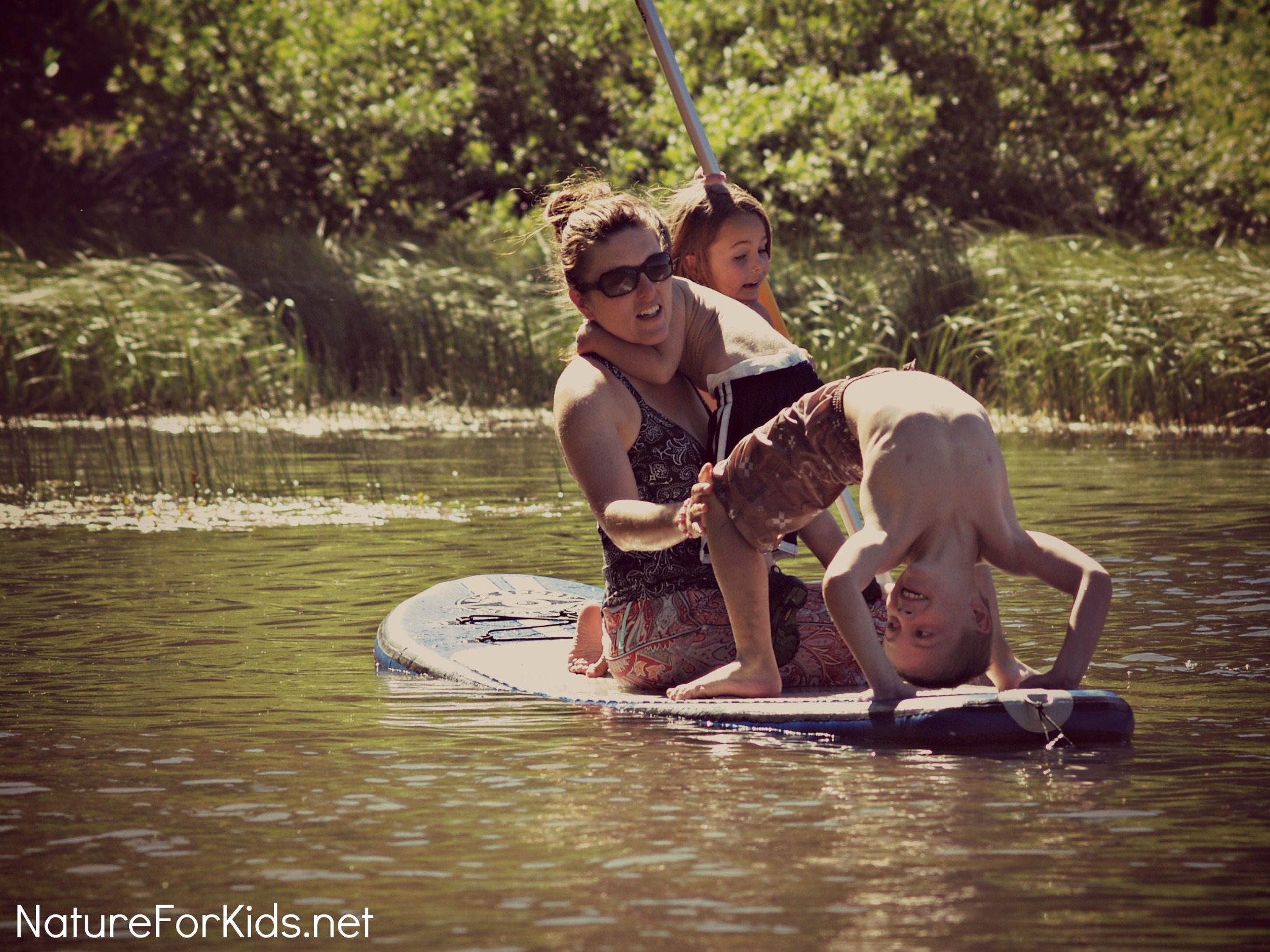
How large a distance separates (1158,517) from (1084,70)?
15.5 meters

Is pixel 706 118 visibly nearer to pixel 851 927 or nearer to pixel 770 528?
pixel 770 528

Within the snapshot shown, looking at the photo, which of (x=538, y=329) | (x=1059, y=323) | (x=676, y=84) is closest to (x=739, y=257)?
(x=676, y=84)

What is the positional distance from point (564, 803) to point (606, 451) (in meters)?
1.03

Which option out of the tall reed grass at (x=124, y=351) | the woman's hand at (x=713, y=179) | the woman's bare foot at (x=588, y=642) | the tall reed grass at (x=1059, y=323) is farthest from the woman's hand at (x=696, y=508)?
the tall reed grass at (x=124, y=351)

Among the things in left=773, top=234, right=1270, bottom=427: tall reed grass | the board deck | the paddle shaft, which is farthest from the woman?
left=773, top=234, right=1270, bottom=427: tall reed grass

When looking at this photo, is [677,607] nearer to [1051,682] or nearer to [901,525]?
[901,525]

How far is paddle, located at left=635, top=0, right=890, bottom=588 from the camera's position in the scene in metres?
5.71

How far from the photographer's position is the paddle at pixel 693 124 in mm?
5711

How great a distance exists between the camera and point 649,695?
4941mm

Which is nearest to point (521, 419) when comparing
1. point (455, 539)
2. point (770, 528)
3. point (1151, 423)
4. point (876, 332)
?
point (876, 332)
